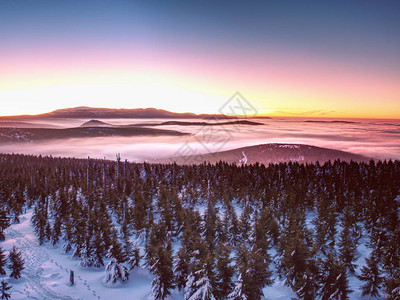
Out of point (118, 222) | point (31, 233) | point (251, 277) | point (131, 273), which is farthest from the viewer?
point (118, 222)

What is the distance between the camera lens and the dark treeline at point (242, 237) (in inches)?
747

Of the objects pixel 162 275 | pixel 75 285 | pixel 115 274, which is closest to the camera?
pixel 162 275

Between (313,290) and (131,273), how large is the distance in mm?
18950

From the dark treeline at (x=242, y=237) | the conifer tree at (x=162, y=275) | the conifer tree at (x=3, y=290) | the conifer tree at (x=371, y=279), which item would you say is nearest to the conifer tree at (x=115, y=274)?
the dark treeline at (x=242, y=237)

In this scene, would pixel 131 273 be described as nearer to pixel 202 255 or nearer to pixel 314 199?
pixel 202 255

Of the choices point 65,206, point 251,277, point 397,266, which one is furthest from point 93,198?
point 397,266

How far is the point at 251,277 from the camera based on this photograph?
1767cm

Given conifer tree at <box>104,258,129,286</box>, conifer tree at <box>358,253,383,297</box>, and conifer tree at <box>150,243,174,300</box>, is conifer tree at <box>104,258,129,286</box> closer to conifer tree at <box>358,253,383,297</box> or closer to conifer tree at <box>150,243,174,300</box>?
conifer tree at <box>150,243,174,300</box>

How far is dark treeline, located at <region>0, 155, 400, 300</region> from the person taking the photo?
19.0 meters

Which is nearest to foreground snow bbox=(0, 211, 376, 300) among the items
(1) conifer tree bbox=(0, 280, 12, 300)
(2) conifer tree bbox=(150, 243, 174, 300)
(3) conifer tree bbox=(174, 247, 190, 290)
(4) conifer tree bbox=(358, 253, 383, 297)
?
(1) conifer tree bbox=(0, 280, 12, 300)

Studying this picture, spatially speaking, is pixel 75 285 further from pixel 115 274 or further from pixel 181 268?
pixel 181 268

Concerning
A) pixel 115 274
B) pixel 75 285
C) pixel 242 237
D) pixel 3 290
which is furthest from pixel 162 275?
pixel 242 237

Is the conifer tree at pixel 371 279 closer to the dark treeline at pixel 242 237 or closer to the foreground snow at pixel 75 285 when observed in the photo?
the dark treeline at pixel 242 237

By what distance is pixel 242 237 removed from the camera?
33.5m
